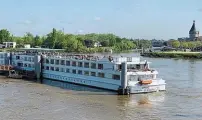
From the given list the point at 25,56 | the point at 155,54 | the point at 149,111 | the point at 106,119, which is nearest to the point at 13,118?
the point at 106,119

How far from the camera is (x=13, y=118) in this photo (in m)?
32.1

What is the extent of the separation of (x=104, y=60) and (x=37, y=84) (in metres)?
11.8

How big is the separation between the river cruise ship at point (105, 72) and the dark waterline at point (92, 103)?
1.17 meters

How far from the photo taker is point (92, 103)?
3875 cm

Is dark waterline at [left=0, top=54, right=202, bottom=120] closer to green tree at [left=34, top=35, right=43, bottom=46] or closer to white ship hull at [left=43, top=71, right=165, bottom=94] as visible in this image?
white ship hull at [left=43, top=71, right=165, bottom=94]

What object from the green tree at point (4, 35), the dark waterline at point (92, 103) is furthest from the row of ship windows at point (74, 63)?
the green tree at point (4, 35)

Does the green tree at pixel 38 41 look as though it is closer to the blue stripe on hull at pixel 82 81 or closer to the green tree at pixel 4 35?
the green tree at pixel 4 35

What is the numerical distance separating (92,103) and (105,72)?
8.48 meters

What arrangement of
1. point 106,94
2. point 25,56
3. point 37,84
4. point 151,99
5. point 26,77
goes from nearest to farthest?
point 151,99 < point 106,94 < point 37,84 < point 26,77 < point 25,56

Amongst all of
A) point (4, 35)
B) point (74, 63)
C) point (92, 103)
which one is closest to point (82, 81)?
point (74, 63)

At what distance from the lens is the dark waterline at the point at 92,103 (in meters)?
33.3

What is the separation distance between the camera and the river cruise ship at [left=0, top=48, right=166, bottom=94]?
43594mm

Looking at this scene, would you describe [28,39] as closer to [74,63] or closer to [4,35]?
[4,35]

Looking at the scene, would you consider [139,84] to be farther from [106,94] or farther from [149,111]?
[149,111]
